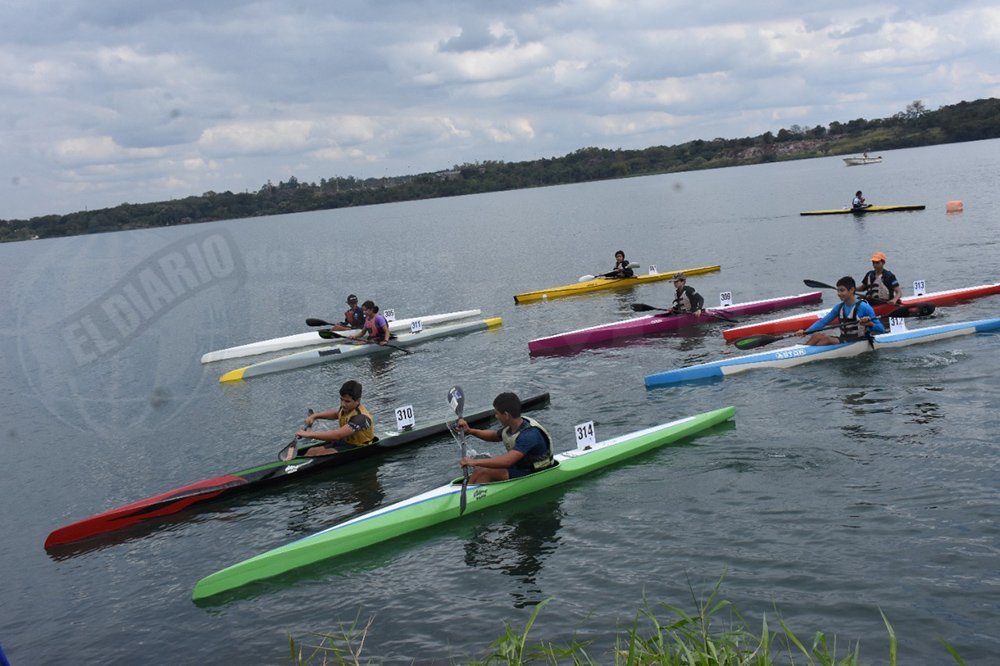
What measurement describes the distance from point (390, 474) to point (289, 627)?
14.2 feet

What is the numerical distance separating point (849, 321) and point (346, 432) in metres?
10.3

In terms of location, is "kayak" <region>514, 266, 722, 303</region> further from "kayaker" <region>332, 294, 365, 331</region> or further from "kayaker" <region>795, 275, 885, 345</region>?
"kayaker" <region>795, 275, 885, 345</region>

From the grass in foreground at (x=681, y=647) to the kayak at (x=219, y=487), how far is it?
15.4 feet

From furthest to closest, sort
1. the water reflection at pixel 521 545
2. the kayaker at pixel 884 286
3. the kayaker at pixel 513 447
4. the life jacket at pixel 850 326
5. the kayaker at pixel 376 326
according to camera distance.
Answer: the kayaker at pixel 376 326 → the kayaker at pixel 884 286 → the life jacket at pixel 850 326 → the kayaker at pixel 513 447 → the water reflection at pixel 521 545

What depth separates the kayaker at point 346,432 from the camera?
13078mm

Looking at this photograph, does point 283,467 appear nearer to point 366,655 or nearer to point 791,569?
point 366,655

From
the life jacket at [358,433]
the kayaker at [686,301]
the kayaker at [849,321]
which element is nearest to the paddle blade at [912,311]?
the kayaker at [849,321]

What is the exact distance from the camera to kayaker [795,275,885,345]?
16219 millimetres

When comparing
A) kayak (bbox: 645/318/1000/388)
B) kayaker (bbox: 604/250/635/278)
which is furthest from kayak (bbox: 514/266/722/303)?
kayak (bbox: 645/318/1000/388)

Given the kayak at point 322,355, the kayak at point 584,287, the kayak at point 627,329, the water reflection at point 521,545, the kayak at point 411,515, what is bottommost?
the water reflection at point 521,545

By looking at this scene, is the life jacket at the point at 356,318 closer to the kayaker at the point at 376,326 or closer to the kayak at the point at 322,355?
the kayak at the point at 322,355

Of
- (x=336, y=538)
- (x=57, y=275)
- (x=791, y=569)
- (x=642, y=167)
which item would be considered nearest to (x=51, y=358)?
(x=336, y=538)

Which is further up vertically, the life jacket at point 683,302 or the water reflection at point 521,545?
the life jacket at point 683,302

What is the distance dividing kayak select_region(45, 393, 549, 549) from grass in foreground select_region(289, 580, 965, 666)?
15.4 feet
